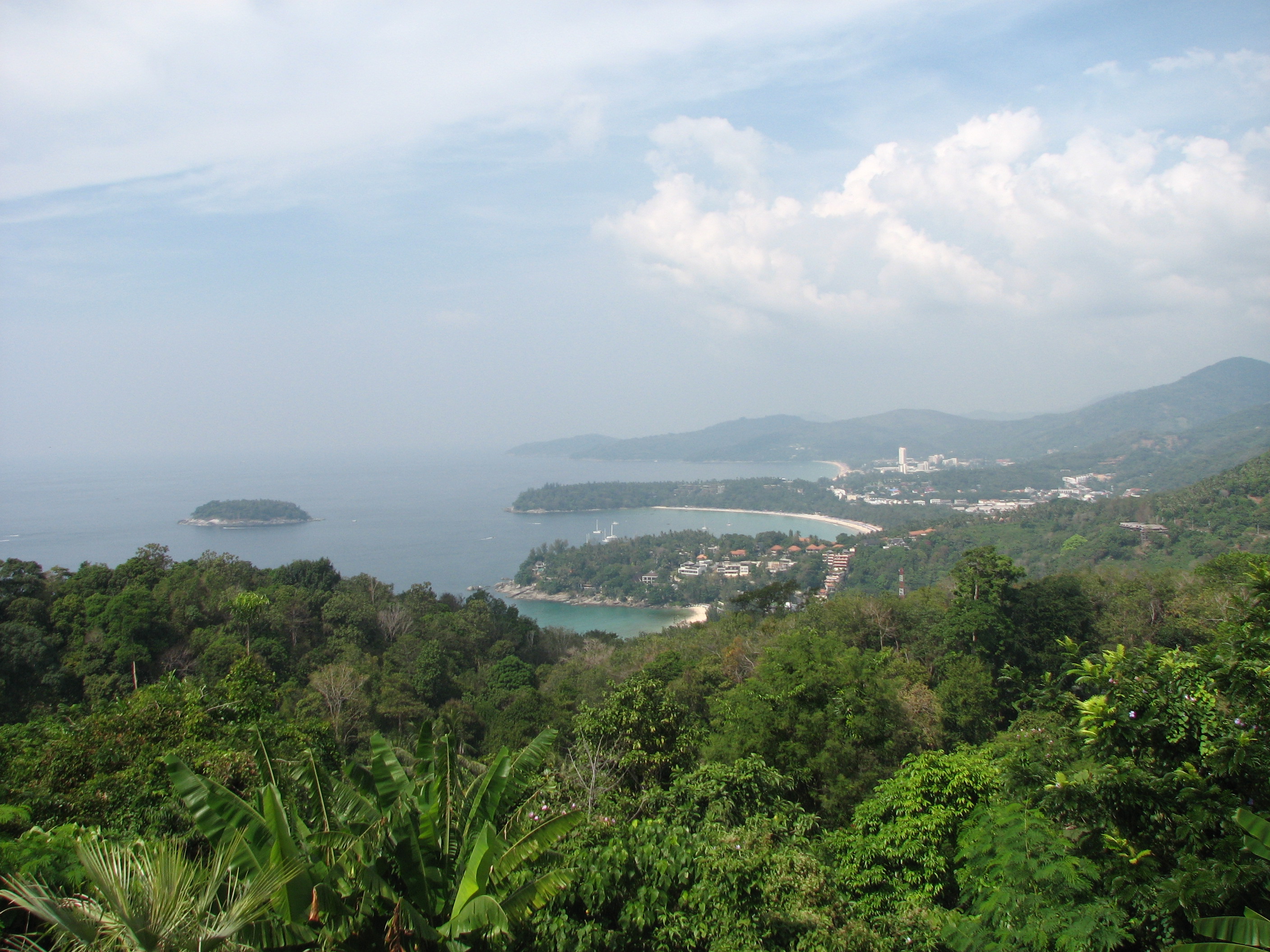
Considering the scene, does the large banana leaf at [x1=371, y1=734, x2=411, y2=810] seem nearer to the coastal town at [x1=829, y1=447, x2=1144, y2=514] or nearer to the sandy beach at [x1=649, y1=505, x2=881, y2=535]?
the sandy beach at [x1=649, y1=505, x2=881, y2=535]

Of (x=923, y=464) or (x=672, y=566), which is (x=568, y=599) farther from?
(x=923, y=464)


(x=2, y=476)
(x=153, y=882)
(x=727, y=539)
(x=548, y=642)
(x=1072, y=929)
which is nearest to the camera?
(x=153, y=882)

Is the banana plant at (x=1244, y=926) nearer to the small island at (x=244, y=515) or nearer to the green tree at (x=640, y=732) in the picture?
the green tree at (x=640, y=732)

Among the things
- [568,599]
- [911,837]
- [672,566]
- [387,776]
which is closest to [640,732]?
[911,837]

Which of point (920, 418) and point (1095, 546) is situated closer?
point (1095, 546)

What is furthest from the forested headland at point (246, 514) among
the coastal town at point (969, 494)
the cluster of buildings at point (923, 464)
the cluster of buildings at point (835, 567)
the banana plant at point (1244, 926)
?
the cluster of buildings at point (923, 464)

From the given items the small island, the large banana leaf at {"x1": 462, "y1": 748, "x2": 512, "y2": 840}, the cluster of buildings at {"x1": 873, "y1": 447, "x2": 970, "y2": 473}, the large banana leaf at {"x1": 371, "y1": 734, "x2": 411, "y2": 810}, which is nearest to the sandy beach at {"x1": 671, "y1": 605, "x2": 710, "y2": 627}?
the large banana leaf at {"x1": 462, "y1": 748, "x2": 512, "y2": 840}

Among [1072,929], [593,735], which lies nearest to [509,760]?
[1072,929]

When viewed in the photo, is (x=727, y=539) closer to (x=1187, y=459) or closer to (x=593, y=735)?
(x=593, y=735)
